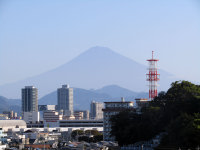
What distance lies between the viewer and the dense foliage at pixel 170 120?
43812mm

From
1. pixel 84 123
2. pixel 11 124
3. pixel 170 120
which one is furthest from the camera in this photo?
pixel 84 123

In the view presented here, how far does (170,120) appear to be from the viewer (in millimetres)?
52938

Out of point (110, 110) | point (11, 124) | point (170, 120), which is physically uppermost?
point (110, 110)

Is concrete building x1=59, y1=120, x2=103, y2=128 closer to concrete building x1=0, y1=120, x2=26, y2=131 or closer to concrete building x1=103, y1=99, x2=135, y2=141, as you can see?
concrete building x1=0, y1=120, x2=26, y2=131

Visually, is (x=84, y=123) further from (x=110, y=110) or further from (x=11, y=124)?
(x=110, y=110)

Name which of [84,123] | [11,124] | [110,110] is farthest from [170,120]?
[84,123]

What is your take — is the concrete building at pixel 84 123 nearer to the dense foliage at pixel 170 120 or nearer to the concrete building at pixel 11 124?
the concrete building at pixel 11 124

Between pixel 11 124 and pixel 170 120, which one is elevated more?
pixel 170 120

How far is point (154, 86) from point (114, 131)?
1614 centimetres

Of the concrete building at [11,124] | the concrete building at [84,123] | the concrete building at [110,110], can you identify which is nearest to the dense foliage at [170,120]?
the concrete building at [110,110]

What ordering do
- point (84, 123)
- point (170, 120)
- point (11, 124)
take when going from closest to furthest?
point (170, 120)
point (11, 124)
point (84, 123)

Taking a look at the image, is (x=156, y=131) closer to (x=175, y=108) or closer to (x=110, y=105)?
(x=175, y=108)

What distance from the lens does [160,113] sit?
55.8m

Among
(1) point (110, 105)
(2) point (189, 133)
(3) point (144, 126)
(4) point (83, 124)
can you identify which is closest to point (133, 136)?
(3) point (144, 126)
